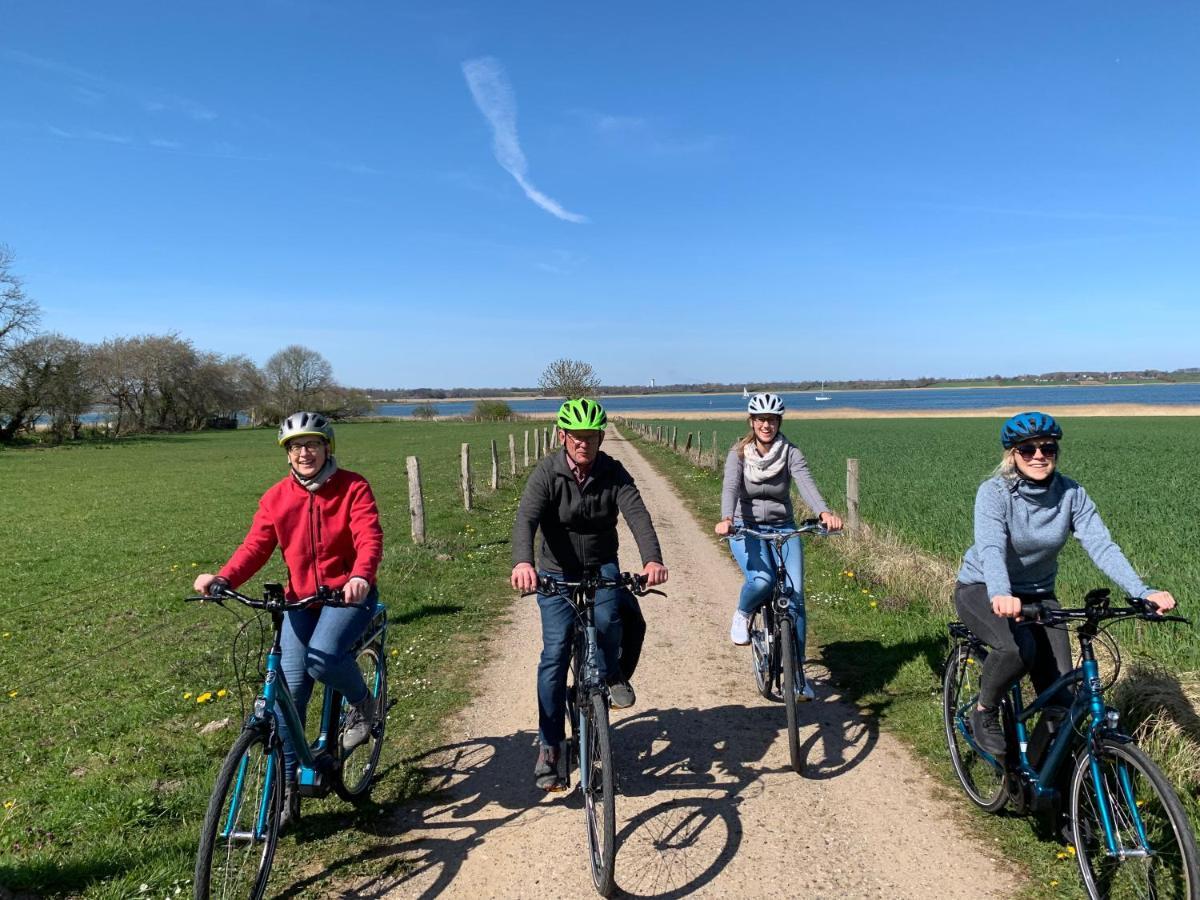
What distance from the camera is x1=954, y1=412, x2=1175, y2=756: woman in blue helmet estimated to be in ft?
11.4

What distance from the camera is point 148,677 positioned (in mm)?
6422

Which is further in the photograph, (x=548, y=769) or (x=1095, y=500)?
(x=1095, y=500)

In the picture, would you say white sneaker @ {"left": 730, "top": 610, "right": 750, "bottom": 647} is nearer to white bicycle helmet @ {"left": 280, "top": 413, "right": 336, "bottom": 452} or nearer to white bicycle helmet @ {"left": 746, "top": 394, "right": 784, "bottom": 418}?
white bicycle helmet @ {"left": 746, "top": 394, "right": 784, "bottom": 418}

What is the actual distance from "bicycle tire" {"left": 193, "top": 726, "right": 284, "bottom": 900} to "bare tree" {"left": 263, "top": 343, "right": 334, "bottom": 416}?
97408 millimetres

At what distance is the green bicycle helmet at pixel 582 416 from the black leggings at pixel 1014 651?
85.6 inches

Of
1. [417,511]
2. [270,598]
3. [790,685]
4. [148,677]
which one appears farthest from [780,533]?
[417,511]

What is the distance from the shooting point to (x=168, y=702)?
18.9 feet

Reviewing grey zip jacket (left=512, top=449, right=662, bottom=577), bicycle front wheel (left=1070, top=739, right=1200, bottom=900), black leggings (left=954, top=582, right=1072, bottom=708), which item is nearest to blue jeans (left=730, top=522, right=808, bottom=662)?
black leggings (left=954, top=582, right=1072, bottom=708)

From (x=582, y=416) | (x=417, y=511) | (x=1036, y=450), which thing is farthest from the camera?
(x=417, y=511)

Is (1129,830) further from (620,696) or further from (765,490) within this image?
(765,490)

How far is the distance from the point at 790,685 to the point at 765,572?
3.39 feet

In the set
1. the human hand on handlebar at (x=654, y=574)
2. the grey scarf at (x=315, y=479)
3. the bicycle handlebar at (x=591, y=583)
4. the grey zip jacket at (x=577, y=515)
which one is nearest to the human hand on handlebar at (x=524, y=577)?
the bicycle handlebar at (x=591, y=583)

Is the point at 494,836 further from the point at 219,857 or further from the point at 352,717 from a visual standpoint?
the point at 219,857

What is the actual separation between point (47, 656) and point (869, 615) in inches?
332
